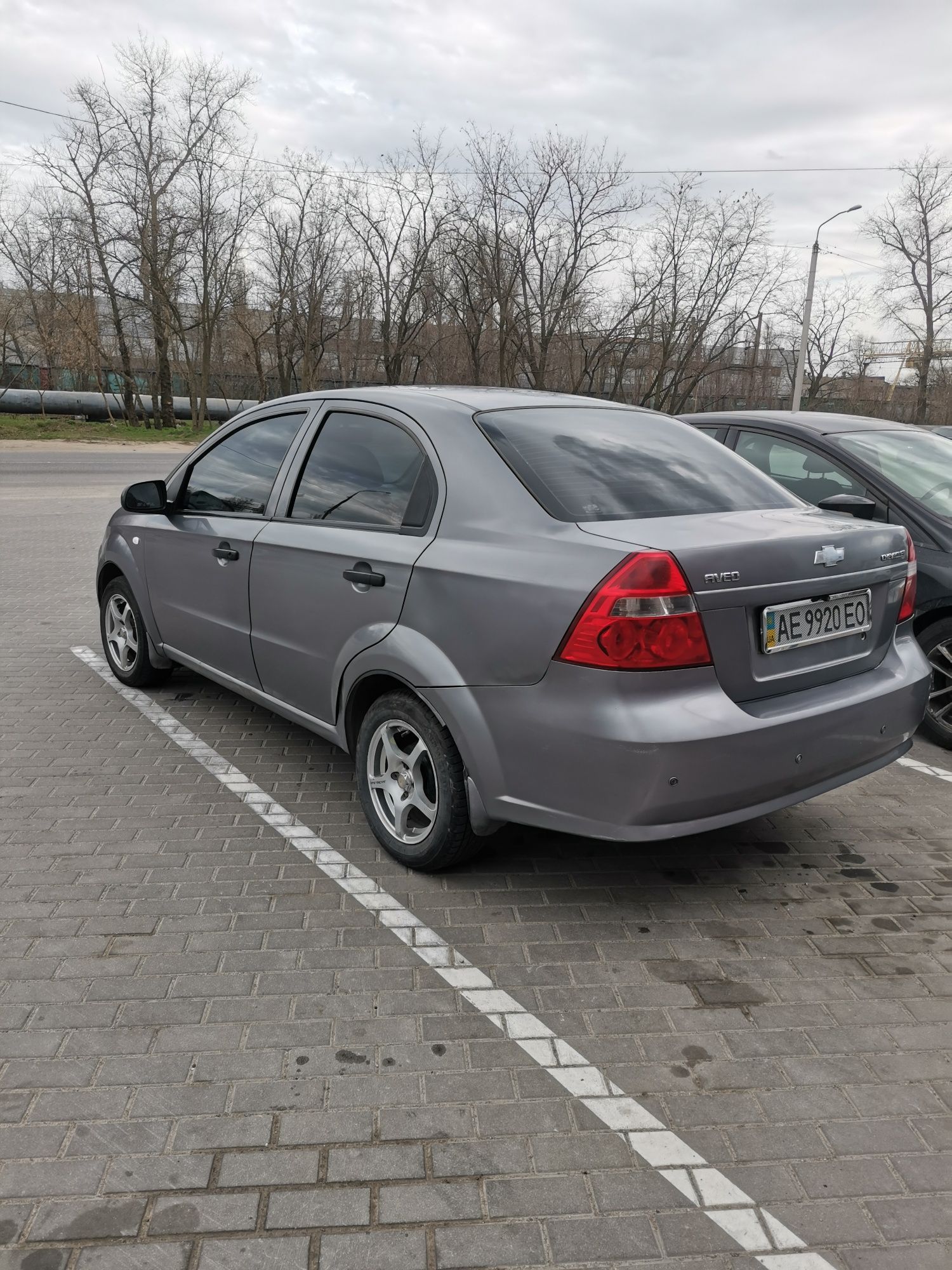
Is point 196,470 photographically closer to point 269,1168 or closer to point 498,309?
point 269,1168

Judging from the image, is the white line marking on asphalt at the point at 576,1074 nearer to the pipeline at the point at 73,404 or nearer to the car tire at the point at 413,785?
the car tire at the point at 413,785

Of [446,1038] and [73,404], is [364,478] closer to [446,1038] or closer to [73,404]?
[446,1038]

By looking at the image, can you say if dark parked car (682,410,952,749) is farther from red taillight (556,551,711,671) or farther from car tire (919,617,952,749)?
red taillight (556,551,711,671)

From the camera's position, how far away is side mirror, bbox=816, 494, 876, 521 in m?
4.82

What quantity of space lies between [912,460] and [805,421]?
69cm

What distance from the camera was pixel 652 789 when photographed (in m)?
2.81

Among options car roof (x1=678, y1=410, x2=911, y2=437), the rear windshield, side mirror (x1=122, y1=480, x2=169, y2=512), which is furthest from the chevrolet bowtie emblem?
side mirror (x1=122, y1=480, x2=169, y2=512)

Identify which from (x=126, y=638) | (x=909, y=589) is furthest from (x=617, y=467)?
(x=126, y=638)

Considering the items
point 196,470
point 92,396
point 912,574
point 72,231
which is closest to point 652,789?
point 912,574

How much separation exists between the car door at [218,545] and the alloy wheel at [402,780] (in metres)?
1.01

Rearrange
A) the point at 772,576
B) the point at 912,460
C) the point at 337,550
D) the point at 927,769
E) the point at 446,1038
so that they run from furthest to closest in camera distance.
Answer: the point at 912,460 < the point at 927,769 < the point at 337,550 < the point at 772,576 < the point at 446,1038

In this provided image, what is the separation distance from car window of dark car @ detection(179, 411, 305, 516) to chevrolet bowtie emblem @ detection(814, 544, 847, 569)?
2.33 meters

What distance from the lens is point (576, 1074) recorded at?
2502 millimetres

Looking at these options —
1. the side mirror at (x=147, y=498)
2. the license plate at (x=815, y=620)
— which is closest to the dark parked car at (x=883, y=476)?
the license plate at (x=815, y=620)
